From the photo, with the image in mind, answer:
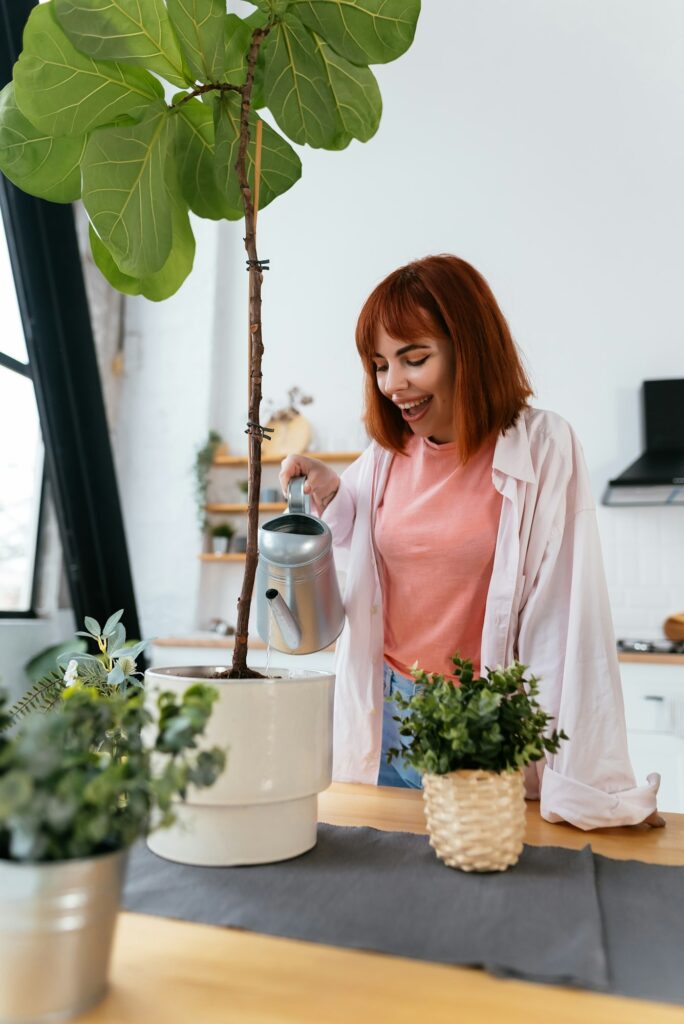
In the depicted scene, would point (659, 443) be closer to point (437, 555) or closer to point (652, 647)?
point (652, 647)

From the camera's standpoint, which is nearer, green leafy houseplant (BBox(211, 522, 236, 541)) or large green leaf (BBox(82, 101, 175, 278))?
large green leaf (BBox(82, 101, 175, 278))

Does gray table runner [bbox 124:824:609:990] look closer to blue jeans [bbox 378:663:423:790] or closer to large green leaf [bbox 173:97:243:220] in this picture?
blue jeans [bbox 378:663:423:790]

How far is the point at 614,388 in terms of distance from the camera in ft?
11.6

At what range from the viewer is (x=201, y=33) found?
0.78m

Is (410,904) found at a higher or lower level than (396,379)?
lower

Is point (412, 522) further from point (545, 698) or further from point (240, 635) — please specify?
point (240, 635)

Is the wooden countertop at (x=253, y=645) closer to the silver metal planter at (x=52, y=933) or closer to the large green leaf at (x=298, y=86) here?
the large green leaf at (x=298, y=86)

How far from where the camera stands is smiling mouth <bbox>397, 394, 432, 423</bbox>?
1263mm

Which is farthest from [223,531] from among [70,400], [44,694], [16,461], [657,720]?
[44,694]

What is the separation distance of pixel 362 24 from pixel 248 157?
7.6 inches

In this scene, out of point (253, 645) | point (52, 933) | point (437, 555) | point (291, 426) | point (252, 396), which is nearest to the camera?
point (52, 933)

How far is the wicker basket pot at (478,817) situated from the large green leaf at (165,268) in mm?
671

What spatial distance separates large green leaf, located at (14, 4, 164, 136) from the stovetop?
2412 millimetres

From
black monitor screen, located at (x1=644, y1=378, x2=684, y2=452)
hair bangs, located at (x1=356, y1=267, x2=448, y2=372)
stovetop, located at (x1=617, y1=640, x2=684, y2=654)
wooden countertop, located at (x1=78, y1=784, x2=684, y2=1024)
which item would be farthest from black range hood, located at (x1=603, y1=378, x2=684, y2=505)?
wooden countertop, located at (x1=78, y1=784, x2=684, y2=1024)
